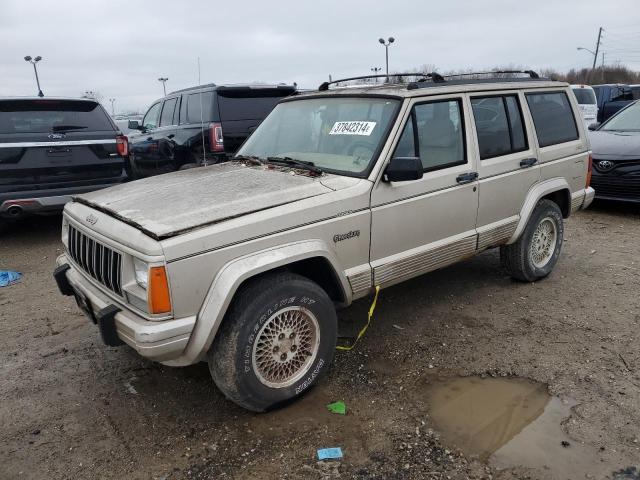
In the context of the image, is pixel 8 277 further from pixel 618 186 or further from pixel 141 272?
pixel 618 186

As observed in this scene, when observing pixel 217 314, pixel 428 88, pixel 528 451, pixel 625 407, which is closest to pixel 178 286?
pixel 217 314

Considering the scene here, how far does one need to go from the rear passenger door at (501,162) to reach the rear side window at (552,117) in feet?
0.66

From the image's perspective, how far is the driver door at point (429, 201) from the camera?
3596 mm

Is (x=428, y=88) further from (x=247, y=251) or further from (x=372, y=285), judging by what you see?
(x=247, y=251)

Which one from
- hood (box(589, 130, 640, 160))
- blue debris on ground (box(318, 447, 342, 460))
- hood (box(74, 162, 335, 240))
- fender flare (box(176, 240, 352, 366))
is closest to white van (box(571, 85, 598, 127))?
hood (box(589, 130, 640, 160))

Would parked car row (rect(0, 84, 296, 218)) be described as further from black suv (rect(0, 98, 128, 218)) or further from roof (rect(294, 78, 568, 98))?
roof (rect(294, 78, 568, 98))

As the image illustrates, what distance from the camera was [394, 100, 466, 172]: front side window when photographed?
3.75 meters

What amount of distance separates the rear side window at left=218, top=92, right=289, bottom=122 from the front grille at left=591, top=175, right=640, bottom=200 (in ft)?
16.5

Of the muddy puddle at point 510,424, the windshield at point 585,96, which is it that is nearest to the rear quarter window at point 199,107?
the muddy puddle at point 510,424

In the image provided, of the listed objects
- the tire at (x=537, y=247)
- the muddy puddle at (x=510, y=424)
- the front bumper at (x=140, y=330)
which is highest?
the front bumper at (x=140, y=330)

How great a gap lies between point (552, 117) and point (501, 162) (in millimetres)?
1101

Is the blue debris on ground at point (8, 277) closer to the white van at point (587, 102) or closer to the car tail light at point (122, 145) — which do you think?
the car tail light at point (122, 145)

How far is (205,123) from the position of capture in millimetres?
7734

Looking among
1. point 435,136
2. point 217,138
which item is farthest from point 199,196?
point 217,138
